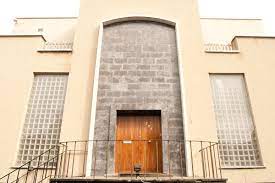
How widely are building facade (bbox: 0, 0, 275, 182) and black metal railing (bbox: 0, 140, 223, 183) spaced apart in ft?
0.11

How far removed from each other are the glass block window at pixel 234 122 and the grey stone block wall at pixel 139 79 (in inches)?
66.0

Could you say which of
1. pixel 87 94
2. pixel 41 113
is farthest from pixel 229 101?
pixel 41 113

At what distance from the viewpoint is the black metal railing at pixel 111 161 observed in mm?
9203

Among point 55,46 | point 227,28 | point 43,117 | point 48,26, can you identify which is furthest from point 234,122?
point 48,26

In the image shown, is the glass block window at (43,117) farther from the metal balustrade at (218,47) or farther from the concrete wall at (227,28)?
the concrete wall at (227,28)

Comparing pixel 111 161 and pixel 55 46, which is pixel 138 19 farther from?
pixel 111 161

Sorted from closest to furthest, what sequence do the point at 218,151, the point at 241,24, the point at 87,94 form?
the point at 218,151 → the point at 87,94 → the point at 241,24

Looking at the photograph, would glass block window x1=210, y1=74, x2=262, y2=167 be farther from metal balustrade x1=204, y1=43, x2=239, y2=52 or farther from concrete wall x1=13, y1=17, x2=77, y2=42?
concrete wall x1=13, y1=17, x2=77, y2=42

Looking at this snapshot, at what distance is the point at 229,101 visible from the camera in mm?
11023

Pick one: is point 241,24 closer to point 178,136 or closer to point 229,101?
point 229,101

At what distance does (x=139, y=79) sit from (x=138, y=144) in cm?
237

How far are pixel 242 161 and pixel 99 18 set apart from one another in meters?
7.63

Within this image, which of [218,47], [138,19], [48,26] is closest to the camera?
[138,19]

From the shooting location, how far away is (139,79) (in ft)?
35.2
